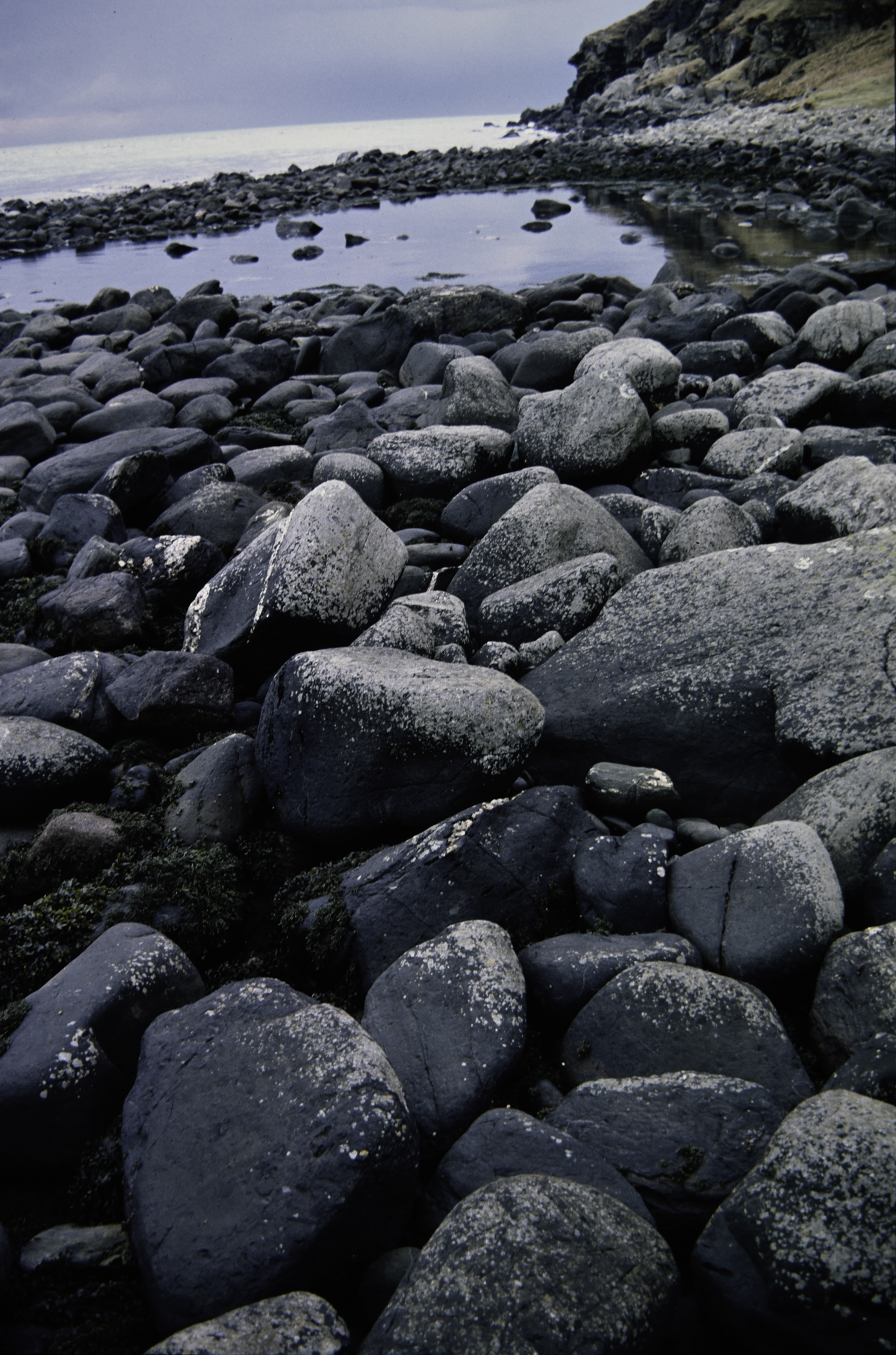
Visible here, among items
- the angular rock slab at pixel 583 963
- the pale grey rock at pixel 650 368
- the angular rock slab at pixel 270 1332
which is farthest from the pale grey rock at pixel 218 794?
the pale grey rock at pixel 650 368

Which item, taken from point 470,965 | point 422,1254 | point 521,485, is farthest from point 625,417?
point 422,1254

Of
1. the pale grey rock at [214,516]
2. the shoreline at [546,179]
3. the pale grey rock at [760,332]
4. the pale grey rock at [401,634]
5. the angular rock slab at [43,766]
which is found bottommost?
the angular rock slab at [43,766]

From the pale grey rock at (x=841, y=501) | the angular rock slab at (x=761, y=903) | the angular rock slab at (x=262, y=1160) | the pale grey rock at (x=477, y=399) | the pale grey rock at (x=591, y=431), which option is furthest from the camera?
the pale grey rock at (x=477, y=399)

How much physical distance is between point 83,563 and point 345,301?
9.94 m

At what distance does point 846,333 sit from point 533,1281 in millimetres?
8545

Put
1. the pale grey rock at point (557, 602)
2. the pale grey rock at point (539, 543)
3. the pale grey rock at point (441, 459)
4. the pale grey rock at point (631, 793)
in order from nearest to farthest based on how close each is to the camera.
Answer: the pale grey rock at point (631, 793)
the pale grey rock at point (557, 602)
the pale grey rock at point (539, 543)
the pale grey rock at point (441, 459)

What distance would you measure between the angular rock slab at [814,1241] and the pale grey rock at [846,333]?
25.9 ft

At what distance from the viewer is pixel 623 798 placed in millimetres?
3268

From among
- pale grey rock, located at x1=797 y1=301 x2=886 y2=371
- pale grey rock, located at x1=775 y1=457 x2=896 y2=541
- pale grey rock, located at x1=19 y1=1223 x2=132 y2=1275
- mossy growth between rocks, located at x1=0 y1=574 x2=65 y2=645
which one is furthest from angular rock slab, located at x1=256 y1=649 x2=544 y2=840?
pale grey rock, located at x1=797 y1=301 x2=886 y2=371

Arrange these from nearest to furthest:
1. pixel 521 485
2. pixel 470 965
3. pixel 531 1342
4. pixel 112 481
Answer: pixel 531 1342 → pixel 470 965 → pixel 521 485 → pixel 112 481

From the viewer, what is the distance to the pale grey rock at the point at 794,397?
22.1 ft

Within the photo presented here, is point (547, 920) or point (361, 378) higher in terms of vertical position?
point (361, 378)

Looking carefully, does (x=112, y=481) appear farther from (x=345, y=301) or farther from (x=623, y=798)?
(x=345, y=301)

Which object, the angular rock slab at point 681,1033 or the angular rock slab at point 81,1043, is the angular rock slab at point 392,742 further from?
the angular rock slab at point 681,1033
